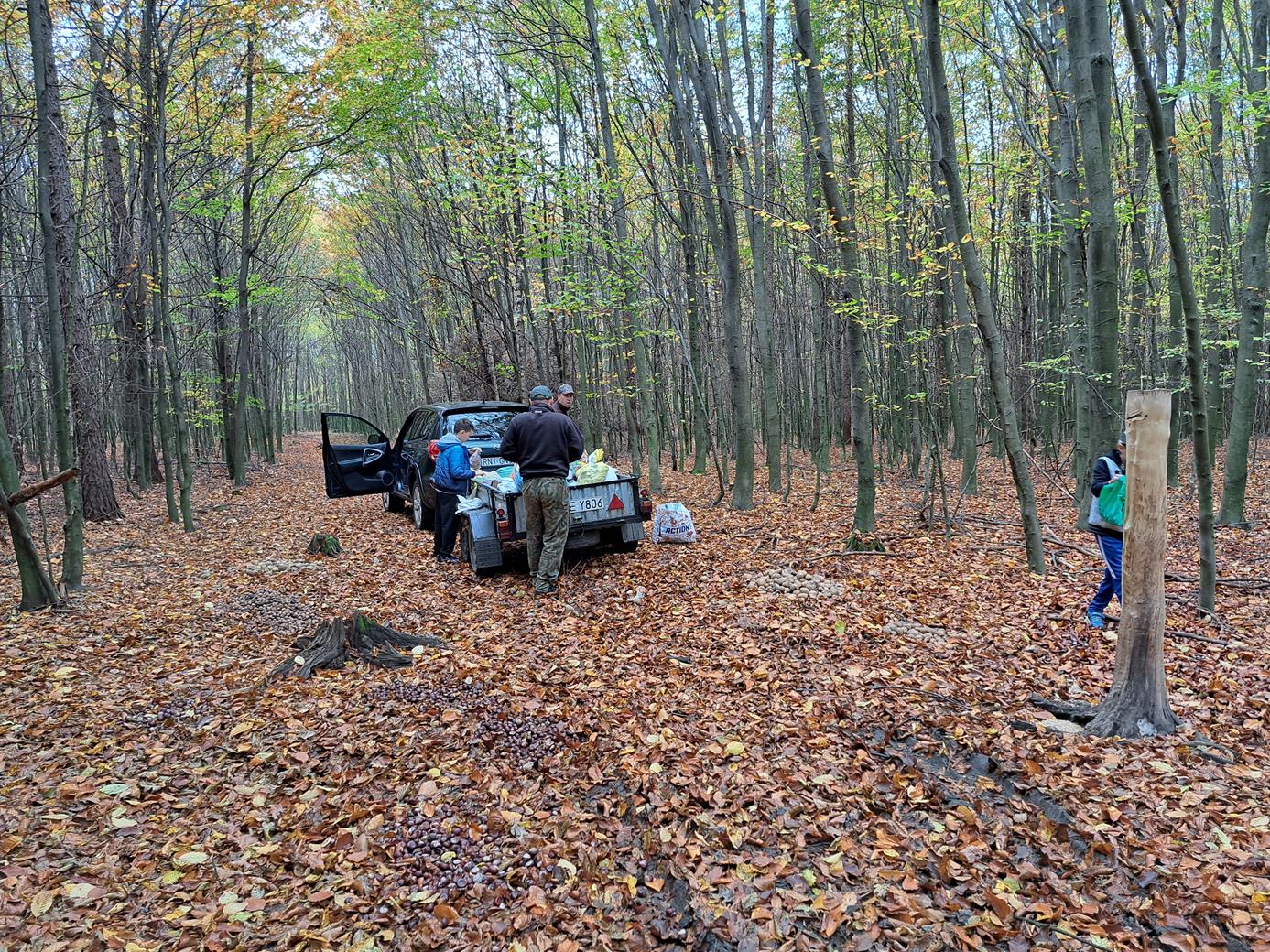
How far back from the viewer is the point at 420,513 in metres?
10.3

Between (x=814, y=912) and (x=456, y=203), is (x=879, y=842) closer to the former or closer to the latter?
→ (x=814, y=912)

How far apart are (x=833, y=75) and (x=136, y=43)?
1178 cm

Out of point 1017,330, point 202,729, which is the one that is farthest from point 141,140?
point 1017,330

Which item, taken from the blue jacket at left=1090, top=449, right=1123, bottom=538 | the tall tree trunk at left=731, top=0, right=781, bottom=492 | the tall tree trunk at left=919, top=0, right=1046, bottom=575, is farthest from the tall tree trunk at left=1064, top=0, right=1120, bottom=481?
the tall tree trunk at left=731, top=0, right=781, bottom=492

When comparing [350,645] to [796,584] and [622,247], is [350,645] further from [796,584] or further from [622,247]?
[622,247]

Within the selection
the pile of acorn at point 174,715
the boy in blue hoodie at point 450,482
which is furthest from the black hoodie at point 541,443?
the pile of acorn at point 174,715

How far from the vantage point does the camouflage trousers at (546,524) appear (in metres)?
6.87

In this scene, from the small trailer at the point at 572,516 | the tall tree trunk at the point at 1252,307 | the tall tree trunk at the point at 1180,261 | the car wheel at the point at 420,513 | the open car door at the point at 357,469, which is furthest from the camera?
the open car door at the point at 357,469

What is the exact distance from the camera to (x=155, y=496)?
1473 centimetres

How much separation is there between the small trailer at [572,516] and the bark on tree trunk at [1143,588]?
492 centimetres

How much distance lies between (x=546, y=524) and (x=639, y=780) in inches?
148

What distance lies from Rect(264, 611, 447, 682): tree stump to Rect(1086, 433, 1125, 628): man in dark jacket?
5377mm

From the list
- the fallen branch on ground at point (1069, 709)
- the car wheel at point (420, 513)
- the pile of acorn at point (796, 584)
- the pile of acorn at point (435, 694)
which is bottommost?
the fallen branch on ground at point (1069, 709)

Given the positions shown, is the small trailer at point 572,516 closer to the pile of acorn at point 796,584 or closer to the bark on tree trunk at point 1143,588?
the pile of acorn at point 796,584
